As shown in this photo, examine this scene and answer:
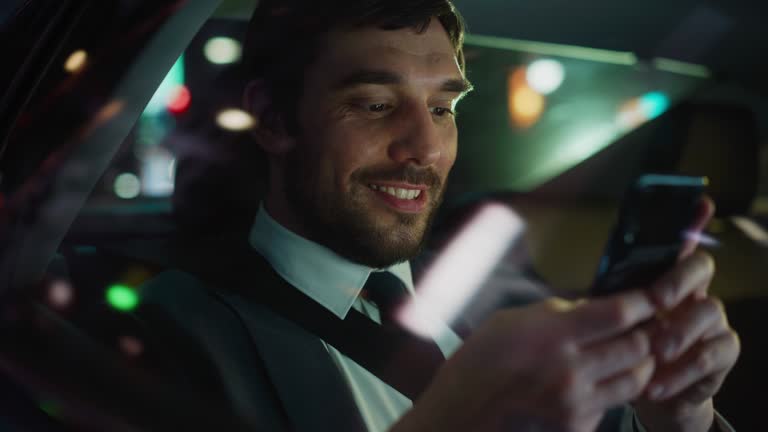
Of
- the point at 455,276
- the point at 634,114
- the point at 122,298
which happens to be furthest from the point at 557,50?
the point at 634,114

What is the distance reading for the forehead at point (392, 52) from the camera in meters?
1.21

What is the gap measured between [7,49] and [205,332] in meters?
0.64

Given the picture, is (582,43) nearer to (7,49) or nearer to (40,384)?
(7,49)

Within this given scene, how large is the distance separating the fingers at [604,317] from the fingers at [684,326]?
8 cm

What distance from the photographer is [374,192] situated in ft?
4.03

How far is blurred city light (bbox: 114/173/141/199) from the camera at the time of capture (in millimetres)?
1791

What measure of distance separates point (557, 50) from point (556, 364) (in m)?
1.42

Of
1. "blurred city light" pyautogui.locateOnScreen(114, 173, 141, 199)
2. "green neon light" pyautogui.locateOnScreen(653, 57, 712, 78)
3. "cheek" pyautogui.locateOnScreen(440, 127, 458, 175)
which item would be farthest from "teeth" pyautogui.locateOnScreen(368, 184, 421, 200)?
"green neon light" pyautogui.locateOnScreen(653, 57, 712, 78)

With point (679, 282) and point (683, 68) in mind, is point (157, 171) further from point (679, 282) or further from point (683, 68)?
point (683, 68)

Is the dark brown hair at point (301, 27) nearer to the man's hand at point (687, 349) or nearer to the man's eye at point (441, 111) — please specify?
the man's eye at point (441, 111)

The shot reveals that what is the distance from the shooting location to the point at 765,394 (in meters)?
1.77

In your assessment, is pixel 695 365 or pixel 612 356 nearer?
pixel 612 356

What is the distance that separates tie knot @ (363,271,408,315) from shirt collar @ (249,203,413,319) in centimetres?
5

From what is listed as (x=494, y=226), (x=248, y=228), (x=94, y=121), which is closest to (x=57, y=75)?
(x=94, y=121)
